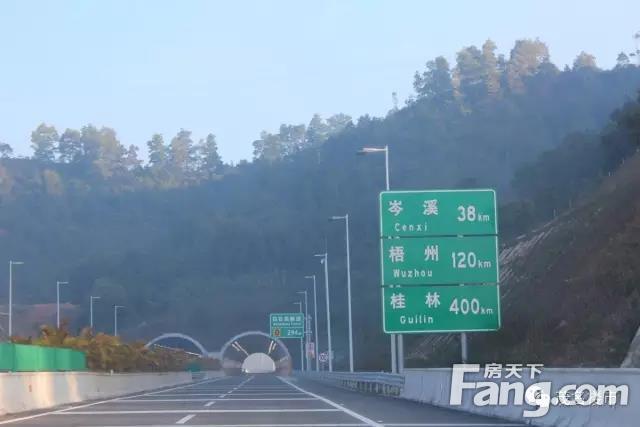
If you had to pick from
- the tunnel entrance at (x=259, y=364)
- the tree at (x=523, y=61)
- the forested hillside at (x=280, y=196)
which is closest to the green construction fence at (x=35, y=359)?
the forested hillside at (x=280, y=196)

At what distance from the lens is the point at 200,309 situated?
128 meters

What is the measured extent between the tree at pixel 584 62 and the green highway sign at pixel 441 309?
15835 cm

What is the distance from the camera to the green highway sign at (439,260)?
29922 millimetres

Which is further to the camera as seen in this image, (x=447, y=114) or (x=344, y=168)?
(x=447, y=114)

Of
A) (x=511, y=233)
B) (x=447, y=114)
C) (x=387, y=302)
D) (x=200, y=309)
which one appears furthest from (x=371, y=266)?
(x=387, y=302)

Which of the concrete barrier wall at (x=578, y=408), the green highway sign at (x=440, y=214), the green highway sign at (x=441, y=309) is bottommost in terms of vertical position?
the concrete barrier wall at (x=578, y=408)

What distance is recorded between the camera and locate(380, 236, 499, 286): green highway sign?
29.9 metres

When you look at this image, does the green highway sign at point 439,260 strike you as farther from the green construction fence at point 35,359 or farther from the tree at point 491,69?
the tree at point 491,69

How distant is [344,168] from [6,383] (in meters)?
143

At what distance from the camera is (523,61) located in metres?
187

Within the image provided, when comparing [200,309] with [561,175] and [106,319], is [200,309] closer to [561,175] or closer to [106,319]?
[106,319]

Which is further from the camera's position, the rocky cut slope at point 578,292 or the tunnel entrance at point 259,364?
the tunnel entrance at point 259,364

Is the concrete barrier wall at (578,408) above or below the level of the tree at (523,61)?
below

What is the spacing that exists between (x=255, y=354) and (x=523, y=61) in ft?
215
